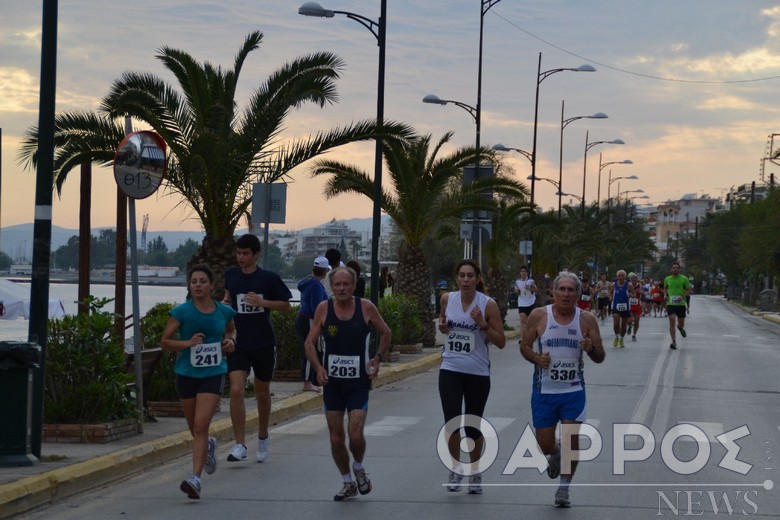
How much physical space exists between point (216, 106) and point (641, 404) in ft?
24.9

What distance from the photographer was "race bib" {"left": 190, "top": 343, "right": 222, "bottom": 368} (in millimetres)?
9305

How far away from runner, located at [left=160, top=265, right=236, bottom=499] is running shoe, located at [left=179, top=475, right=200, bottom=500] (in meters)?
0.25

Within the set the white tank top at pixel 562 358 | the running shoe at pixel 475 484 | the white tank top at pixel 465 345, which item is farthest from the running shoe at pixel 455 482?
the white tank top at pixel 562 358

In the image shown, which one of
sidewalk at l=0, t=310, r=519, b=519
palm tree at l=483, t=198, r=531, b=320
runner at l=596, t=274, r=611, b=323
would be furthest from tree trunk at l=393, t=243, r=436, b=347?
runner at l=596, t=274, r=611, b=323

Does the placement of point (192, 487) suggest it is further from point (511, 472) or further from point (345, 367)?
point (511, 472)

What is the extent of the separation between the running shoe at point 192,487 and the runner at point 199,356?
0.25 m

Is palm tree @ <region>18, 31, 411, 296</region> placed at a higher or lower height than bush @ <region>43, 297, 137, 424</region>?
higher

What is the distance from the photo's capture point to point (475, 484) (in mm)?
9234

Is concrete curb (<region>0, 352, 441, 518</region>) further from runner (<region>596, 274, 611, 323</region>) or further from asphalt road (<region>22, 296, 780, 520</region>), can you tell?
runner (<region>596, 274, 611, 323</region>)

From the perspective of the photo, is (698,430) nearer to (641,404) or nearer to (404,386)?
(641,404)

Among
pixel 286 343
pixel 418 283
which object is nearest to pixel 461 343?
pixel 286 343

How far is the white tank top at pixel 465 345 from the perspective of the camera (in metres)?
9.23

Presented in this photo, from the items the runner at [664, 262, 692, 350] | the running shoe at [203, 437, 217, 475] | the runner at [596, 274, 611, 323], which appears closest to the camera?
the running shoe at [203, 437, 217, 475]

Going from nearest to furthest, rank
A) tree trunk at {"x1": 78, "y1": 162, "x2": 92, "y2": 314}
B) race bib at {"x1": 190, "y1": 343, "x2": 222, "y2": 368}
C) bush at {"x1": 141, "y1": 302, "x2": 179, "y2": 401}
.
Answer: race bib at {"x1": 190, "y1": 343, "x2": 222, "y2": 368}
bush at {"x1": 141, "y1": 302, "x2": 179, "y2": 401}
tree trunk at {"x1": 78, "y1": 162, "x2": 92, "y2": 314}
